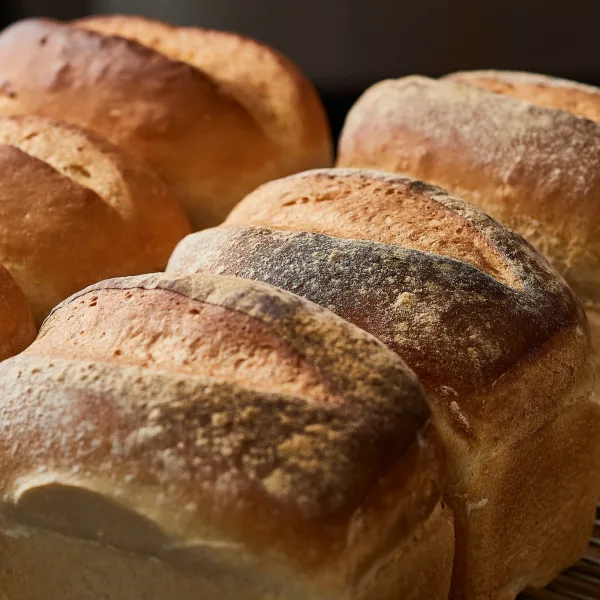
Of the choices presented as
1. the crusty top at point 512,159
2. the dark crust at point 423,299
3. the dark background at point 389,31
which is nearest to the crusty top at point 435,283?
the dark crust at point 423,299

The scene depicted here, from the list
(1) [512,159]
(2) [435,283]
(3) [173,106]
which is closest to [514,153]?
(1) [512,159]

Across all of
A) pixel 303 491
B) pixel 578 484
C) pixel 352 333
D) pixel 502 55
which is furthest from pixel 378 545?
pixel 502 55

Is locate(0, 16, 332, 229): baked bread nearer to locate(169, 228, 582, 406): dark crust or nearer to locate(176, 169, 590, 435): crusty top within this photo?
locate(176, 169, 590, 435): crusty top

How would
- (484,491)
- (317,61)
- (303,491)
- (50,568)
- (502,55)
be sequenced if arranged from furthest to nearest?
(317,61)
(502,55)
(484,491)
(50,568)
(303,491)

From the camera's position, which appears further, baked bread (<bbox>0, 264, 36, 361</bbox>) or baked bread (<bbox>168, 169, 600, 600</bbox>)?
baked bread (<bbox>0, 264, 36, 361</bbox>)

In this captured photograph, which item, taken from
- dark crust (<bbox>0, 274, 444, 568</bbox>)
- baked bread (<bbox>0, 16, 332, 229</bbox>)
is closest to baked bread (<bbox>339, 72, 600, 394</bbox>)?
baked bread (<bbox>0, 16, 332, 229</bbox>)

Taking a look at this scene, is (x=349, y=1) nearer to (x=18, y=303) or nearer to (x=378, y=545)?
(x=18, y=303)
